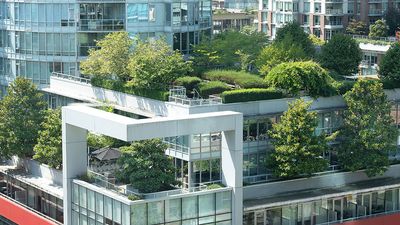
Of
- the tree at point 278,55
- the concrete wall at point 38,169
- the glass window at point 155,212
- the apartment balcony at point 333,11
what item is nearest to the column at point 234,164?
the glass window at point 155,212

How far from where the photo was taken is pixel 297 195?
63.9 metres

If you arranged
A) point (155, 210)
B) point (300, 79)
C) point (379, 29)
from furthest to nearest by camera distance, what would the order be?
point (379, 29) → point (300, 79) → point (155, 210)

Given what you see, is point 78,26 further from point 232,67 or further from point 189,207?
point 189,207

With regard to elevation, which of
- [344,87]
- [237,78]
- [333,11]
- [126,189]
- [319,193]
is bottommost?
[319,193]

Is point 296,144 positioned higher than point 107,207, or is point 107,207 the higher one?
point 296,144

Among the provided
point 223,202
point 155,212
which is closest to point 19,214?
point 155,212

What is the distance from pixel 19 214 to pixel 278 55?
20.8 meters

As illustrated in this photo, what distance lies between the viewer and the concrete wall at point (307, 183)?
207 ft

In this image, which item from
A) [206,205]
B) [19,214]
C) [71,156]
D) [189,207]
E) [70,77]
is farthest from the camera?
[70,77]

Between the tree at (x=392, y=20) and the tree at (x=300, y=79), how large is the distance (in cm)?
6363

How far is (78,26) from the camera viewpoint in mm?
78812

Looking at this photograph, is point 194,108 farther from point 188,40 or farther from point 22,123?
point 188,40

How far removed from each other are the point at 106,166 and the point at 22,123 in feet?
28.8

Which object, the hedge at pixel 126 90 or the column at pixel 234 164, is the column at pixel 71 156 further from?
the column at pixel 234 164
